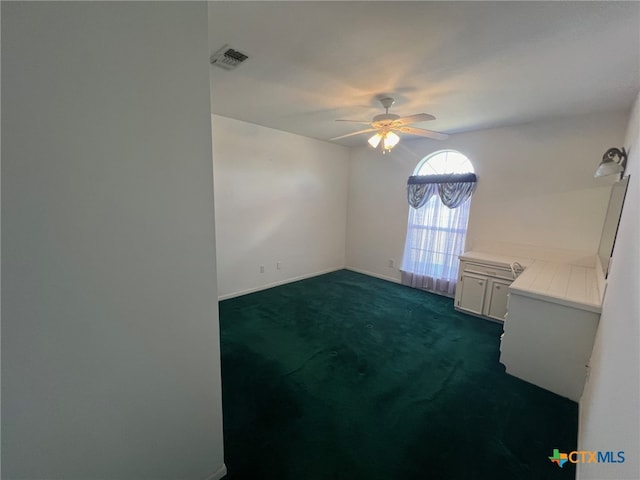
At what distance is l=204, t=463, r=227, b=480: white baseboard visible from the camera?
4.53ft

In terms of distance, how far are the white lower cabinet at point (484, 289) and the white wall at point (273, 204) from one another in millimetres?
2496

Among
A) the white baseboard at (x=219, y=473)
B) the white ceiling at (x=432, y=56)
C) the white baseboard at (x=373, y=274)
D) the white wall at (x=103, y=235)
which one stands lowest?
the white baseboard at (x=219, y=473)

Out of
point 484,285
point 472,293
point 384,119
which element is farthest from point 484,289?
point 384,119

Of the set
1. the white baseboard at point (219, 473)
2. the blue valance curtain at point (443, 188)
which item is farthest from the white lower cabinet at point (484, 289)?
the white baseboard at point (219, 473)

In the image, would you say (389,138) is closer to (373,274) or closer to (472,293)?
(472,293)

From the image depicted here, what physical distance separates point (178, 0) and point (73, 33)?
0.40 meters

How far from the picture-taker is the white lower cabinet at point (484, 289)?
3172mm

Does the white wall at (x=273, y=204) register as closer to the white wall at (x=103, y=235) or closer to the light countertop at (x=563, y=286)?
the white wall at (x=103, y=235)

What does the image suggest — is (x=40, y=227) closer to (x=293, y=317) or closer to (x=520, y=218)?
(x=293, y=317)

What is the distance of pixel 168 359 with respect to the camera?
1130mm

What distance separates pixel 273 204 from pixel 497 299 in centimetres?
337

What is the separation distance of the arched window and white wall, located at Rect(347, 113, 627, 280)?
0.47 feet

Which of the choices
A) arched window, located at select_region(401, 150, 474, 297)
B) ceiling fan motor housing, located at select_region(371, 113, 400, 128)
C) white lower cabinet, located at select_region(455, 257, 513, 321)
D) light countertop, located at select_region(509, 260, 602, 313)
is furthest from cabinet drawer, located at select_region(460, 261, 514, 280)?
ceiling fan motor housing, located at select_region(371, 113, 400, 128)

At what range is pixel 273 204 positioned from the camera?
420 centimetres
